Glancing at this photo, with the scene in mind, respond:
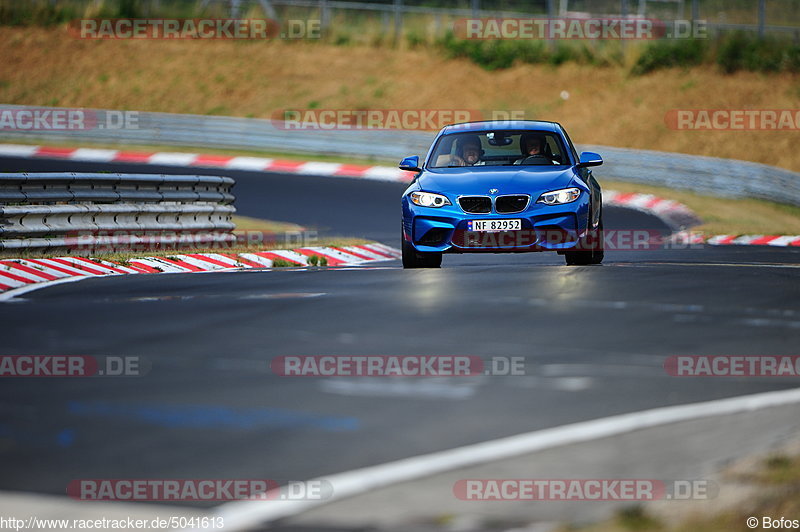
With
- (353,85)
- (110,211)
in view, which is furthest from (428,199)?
(353,85)

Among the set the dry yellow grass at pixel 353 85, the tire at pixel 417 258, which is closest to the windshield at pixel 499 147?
the tire at pixel 417 258

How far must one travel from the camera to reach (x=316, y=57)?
4634 cm

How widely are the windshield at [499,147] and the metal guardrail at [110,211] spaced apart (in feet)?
13.1

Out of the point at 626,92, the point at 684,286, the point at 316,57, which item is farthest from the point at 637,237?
the point at 316,57

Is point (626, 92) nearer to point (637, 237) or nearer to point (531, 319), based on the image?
point (637, 237)

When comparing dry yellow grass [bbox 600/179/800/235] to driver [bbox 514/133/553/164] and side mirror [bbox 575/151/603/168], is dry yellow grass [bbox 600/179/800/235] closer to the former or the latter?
driver [bbox 514/133/553/164]

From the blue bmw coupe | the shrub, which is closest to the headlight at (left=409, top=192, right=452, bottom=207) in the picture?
the blue bmw coupe

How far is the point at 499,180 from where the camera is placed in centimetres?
1330

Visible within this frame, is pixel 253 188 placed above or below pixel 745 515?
below

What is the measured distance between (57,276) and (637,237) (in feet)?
35.5

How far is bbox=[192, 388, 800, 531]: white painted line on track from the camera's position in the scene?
457cm

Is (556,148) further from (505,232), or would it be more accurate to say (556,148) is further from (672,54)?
(672,54)

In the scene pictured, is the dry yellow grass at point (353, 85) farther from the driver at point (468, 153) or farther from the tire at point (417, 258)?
the tire at point (417, 258)

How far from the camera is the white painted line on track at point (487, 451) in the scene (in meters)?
4.57
